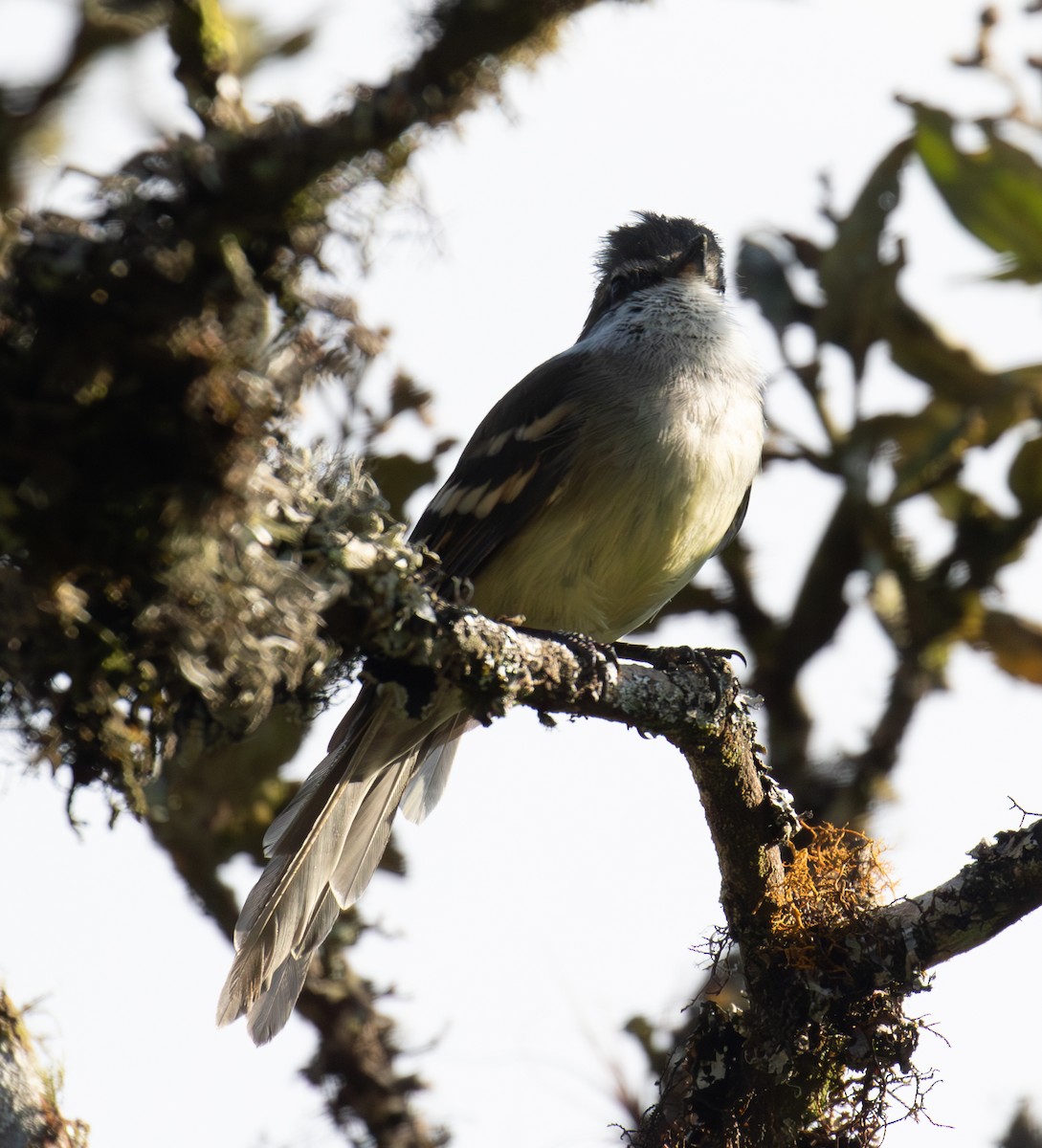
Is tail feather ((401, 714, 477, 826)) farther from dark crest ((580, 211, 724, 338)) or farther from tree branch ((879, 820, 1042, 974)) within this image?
dark crest ((580, 211, 724, 338))

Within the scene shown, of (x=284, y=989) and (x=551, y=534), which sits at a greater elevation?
(x=551, y=534)

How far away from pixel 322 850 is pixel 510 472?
1.53 m

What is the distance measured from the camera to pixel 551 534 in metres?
4.75

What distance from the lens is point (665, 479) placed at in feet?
15.2

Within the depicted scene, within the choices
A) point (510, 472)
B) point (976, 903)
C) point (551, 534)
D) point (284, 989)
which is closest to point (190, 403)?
point (976, 903)

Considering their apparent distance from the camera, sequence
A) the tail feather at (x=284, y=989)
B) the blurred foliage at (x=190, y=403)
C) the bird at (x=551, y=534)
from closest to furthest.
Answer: the blurred foliage at (x=190, y=403), the tail feather at (x=284, y=989), the bird at (x=551, y=534)

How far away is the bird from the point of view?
4.22 m

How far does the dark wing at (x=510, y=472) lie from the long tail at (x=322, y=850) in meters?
0.62

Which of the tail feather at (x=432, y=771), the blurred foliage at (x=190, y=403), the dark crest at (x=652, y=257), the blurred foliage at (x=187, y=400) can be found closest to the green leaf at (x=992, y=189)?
the dark crest at (x=652, y=257)

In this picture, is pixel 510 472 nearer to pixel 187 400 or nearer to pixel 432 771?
pixel 432 771

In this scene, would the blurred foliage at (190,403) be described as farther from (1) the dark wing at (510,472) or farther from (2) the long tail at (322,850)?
(1) the dark wing at (510,472)

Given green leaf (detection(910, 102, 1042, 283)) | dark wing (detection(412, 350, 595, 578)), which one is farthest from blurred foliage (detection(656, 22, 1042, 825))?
dark wing (detection(412, 350, 595, 578))

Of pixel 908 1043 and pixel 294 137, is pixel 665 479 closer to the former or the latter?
pixel 908 1043

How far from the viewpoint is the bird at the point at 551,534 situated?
422 centimetres
